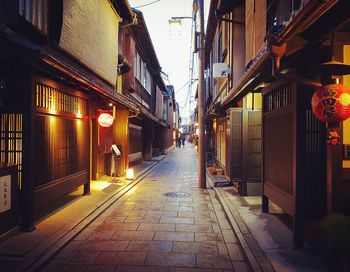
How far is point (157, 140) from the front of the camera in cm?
4203

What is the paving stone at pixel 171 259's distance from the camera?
6.47m

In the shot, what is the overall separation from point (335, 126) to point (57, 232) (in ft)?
23.8

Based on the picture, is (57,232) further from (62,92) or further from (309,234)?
(309,234)

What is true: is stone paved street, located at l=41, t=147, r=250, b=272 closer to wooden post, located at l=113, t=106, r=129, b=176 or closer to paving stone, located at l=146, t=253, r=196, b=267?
paving stone, located at l=146, t=253, r=196, b=267

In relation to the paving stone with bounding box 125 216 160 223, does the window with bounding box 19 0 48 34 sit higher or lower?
higher

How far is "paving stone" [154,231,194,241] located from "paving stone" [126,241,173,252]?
0.35 meters

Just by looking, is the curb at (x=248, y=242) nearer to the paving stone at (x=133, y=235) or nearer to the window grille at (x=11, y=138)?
the paving stone at (x=133, y=235)

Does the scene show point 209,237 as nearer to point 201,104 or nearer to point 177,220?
point 177,220

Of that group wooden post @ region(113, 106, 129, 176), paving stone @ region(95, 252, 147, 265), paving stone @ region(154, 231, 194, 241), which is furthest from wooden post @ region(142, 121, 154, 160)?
paving stone @ region(95, 252, 147, 265)

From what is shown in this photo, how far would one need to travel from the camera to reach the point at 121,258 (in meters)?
6.73

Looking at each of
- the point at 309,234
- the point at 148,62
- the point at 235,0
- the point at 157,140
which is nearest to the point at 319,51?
the point at 309,234

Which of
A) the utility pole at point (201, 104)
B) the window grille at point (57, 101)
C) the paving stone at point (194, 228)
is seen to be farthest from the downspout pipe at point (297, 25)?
the utility pole at point (201, 104)

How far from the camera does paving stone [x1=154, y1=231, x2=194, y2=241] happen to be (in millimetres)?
8057

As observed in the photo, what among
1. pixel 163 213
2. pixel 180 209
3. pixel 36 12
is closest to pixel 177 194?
pixel 180 209
